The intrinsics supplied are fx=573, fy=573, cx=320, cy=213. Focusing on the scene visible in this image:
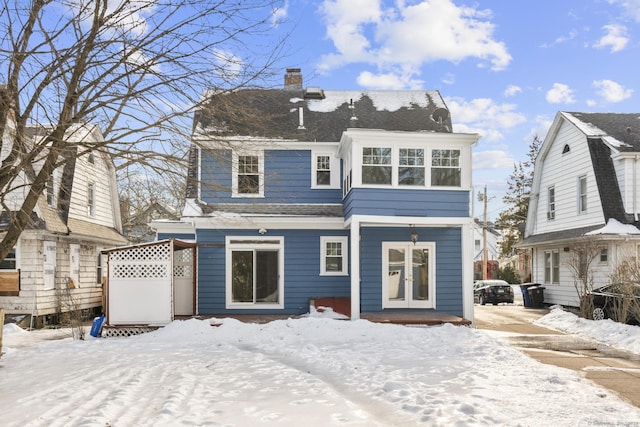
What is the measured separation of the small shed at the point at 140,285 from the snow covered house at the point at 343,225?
77.2 inches

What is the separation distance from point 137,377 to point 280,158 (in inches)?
413

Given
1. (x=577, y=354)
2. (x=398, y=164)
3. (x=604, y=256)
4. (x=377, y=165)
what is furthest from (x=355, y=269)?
(x=604, y=256)

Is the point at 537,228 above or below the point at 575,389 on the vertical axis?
above

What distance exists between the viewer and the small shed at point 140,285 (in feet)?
48.0

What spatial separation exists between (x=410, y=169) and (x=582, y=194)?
8.64m

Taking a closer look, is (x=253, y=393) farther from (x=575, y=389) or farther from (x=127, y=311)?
(x=127, y=311)

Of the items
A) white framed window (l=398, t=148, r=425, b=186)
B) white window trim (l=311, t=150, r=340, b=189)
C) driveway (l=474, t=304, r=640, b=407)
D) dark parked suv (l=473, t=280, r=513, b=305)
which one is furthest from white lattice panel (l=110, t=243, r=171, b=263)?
dark parked suv (l=473, t=280, r=513, b=305)

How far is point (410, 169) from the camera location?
637 inches

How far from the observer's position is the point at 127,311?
14633mm

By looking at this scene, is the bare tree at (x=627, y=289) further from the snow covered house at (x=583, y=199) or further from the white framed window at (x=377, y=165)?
the white framed window at (x=377, y=165)

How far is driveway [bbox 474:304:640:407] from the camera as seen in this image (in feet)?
28.8

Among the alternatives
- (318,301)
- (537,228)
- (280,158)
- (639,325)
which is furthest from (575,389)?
(537,228)

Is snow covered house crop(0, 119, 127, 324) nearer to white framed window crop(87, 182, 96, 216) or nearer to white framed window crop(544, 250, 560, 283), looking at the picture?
white framed window crop(87, 182, 96, 216)

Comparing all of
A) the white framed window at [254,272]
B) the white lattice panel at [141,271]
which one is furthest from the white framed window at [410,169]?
the white lattice panel at [141,271]
